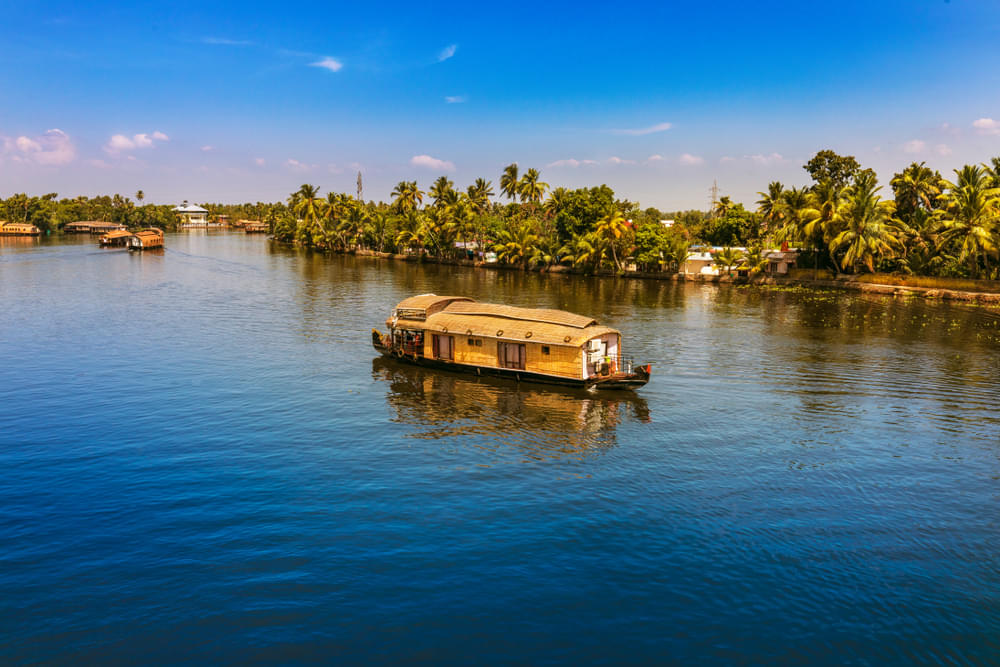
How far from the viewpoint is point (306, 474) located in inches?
1219

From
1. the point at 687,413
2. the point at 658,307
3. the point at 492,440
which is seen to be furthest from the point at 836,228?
the point at 492,440

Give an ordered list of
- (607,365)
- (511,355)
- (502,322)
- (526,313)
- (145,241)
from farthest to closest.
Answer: (145,241) < (526,313) < (502,322) < (511,355) < (607,365)

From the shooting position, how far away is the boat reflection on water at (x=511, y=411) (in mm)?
36688

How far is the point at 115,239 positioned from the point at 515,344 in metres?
192

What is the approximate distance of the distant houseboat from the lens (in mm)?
191500

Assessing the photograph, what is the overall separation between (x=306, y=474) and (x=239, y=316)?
5028cm

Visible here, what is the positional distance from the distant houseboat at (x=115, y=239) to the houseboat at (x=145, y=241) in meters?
4.84

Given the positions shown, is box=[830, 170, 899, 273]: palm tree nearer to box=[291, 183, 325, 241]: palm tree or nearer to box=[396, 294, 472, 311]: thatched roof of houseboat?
box=[396, 294, 472, 311]: thatched roof of houseboat

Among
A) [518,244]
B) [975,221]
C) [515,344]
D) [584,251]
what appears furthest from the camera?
[518,244]

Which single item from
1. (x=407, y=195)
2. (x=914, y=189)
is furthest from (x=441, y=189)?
(x=914, y=189)

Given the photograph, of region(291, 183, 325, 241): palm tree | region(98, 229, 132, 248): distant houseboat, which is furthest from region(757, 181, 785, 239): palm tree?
region(98, 229, 132, 248): distant houseboat

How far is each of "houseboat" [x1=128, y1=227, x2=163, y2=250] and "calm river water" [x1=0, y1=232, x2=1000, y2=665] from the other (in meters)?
138

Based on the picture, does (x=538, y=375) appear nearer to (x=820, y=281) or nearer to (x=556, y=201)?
(x=820, y=281)

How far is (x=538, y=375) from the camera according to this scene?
46.6 meters
